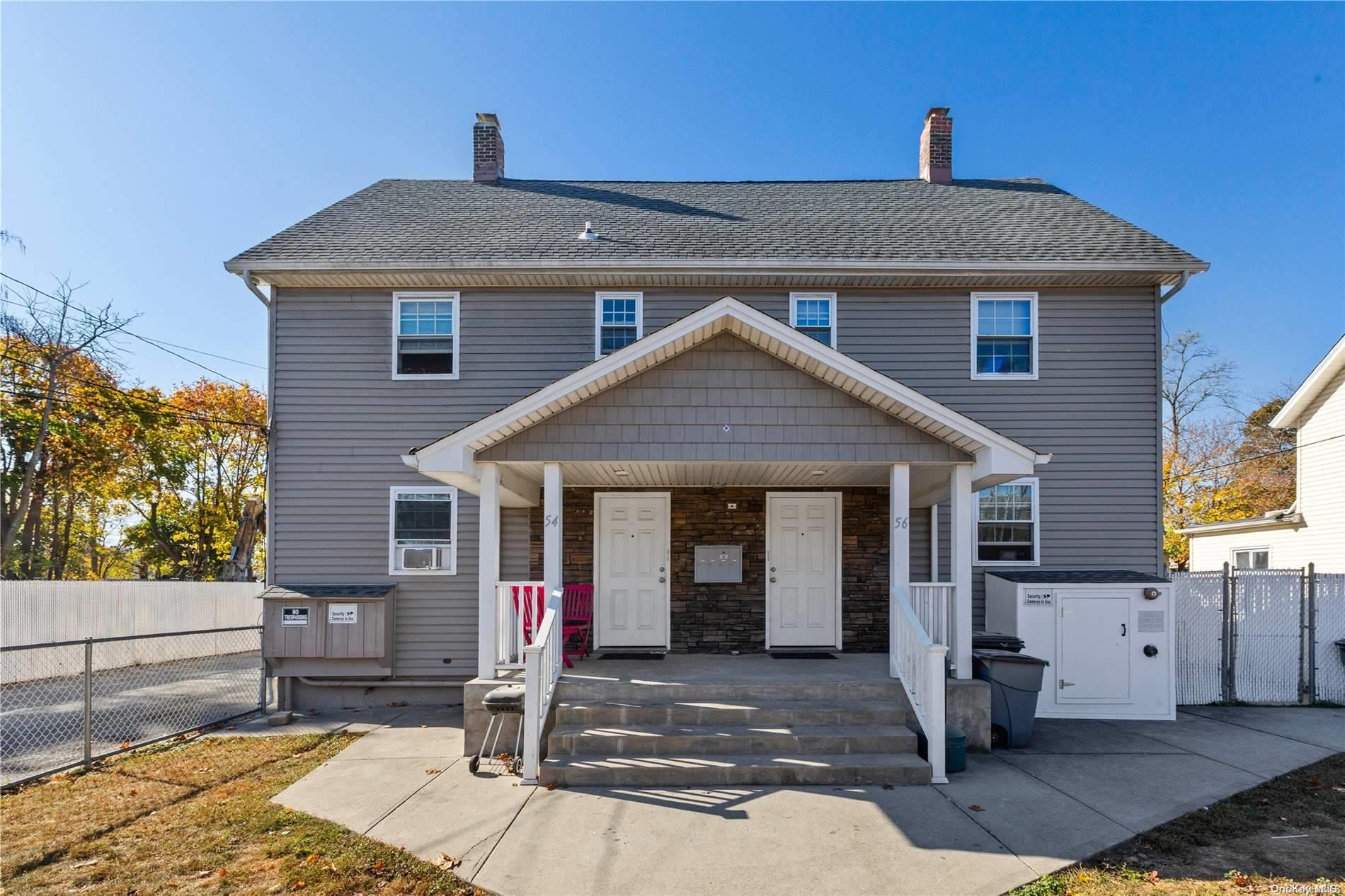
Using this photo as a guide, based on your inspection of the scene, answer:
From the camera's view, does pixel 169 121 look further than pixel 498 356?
Yes

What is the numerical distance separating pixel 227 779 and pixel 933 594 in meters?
6.58

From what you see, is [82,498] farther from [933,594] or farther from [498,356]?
[933,594]

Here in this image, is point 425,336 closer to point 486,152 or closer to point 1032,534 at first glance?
point 486,152

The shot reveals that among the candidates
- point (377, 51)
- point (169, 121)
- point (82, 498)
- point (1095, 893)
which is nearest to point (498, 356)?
point (377, 51)

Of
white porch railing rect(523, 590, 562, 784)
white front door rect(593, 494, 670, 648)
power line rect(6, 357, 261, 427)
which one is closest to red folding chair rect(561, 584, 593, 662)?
white front door rect(593, 494, 670, 648)

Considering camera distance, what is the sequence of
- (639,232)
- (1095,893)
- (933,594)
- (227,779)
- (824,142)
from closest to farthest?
(1095,893), (227,779), (933,594), (639,232), (824,142)

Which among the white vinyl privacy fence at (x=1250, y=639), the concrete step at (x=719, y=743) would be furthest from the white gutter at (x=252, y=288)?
the white vinyl privacy fence at (x=1250, y=639)

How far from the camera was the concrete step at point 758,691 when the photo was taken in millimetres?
7020

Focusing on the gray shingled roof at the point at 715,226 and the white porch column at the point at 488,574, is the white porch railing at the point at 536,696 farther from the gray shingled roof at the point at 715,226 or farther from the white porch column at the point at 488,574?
the gray shingled roof at the point at 715,226

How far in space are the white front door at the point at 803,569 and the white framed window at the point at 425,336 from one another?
4738mm

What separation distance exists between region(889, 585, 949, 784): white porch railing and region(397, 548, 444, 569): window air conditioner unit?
5.73 metres

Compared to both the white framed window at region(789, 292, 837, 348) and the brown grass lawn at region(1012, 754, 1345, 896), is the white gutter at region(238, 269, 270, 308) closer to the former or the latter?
the white framed window at region(789, 292, 837, 348)

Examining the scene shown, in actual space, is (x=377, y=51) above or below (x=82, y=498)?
above

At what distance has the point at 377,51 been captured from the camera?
397 inches
